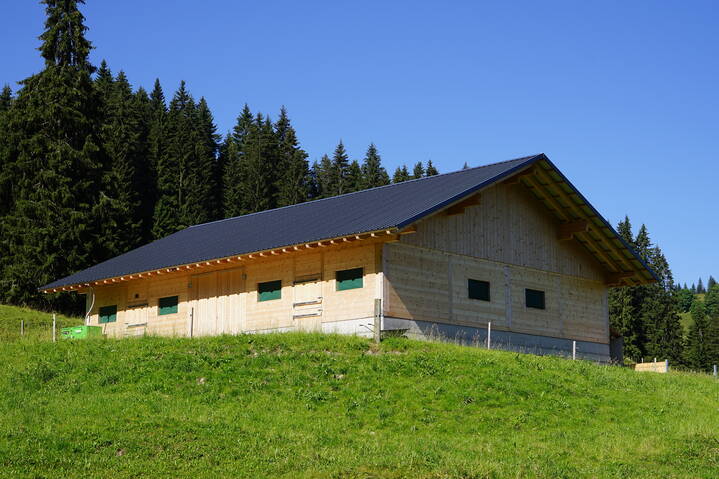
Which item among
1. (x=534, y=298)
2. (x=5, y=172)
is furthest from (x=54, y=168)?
(x=534, y=298)

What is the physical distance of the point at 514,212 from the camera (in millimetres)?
33438

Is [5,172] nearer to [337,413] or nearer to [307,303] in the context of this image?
[307,303]

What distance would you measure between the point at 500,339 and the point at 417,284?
14.3ft

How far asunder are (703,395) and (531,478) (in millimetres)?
11179

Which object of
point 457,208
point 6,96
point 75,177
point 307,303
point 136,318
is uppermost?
point 6,96

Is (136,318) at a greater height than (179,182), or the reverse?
(179,182)

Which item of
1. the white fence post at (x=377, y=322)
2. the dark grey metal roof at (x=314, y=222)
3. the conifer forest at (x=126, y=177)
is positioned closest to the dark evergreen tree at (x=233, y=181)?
the conifer forest at (x=126, y=177)

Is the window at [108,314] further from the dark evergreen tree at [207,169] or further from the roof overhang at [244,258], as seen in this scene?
the dark evergreen tree at [207,169]

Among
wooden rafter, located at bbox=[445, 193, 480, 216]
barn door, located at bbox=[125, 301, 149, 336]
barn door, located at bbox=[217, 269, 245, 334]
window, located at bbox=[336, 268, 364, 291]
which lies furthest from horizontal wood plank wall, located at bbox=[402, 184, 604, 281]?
barn door, located at bbox=[125, 301, 149, 336]

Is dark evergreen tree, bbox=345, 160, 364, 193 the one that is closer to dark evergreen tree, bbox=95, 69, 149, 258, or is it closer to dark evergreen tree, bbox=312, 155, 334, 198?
dark evergreen tree, bbox=312, 155, 334, 198

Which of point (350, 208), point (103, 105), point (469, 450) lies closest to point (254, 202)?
point (103, 105)

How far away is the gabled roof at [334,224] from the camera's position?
95.3ft

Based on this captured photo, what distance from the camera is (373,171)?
9494cm

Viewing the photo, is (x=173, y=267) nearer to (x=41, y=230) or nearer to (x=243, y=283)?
(x=243, y=283)
